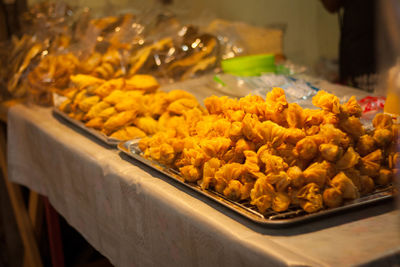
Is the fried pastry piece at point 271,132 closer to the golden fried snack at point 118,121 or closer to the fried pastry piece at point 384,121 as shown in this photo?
the fried pastry piece at point 384,121

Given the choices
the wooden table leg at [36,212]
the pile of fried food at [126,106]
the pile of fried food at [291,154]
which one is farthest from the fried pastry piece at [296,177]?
the wooden table leg at [36,212]

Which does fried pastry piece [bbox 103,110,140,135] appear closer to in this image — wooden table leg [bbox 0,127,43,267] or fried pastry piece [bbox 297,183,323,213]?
fried pastry piece [bbox 297,183,323,213]

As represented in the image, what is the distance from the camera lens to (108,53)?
6.90ft

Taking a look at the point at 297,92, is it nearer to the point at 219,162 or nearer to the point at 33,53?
the point at 219,162

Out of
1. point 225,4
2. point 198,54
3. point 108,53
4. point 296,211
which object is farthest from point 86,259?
point 225,4

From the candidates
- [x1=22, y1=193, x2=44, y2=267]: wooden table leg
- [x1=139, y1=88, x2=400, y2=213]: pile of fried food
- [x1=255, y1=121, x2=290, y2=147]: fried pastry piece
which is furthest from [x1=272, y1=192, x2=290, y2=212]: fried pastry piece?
[x1=22, y1=193, x2=44, y2=267]: wooden table leg

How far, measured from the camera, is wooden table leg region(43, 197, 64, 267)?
188 cm

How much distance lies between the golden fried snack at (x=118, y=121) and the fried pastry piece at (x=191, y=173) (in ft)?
1.51

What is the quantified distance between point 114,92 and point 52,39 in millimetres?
851

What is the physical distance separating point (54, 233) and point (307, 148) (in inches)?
49.8

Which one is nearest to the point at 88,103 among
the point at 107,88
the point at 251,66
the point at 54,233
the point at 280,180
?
the point at 107,88

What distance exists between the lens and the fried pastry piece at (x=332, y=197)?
87 centimetres

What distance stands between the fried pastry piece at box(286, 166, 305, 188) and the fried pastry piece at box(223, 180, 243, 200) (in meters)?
0.10

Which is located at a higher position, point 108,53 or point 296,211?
point 108,53
